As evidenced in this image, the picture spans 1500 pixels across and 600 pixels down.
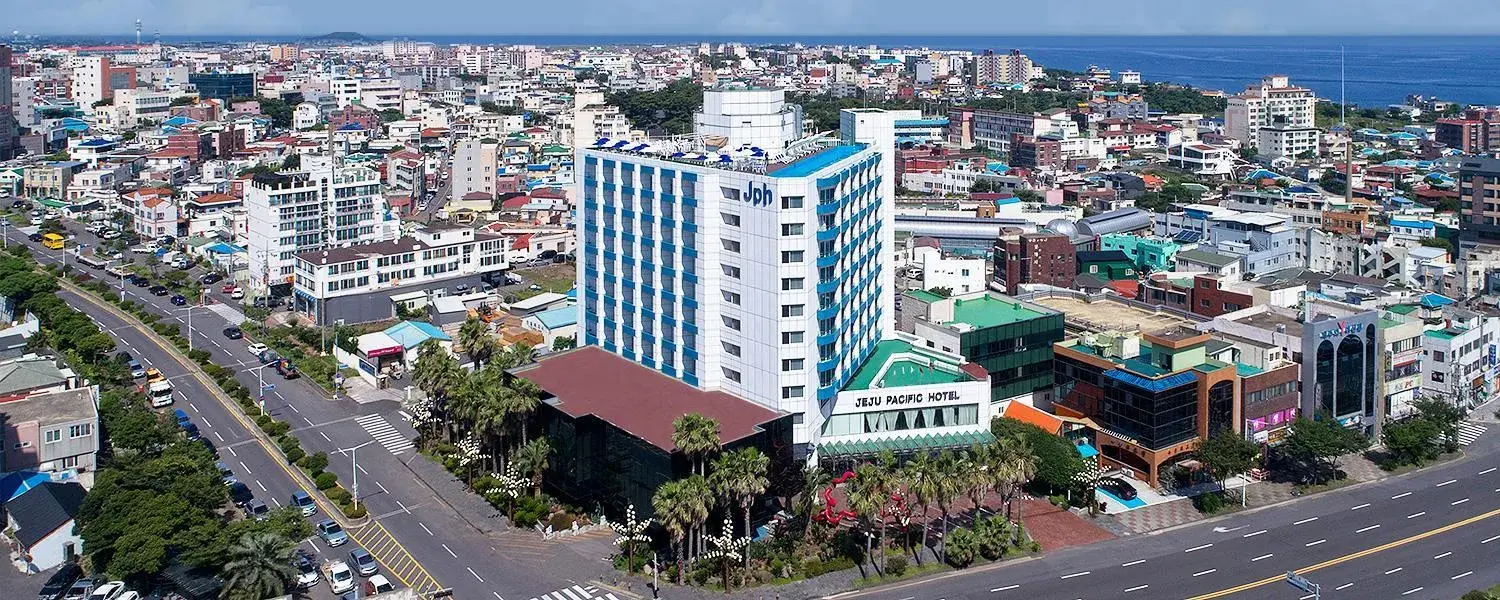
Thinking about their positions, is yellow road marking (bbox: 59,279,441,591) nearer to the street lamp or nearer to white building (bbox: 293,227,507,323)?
the street lamp

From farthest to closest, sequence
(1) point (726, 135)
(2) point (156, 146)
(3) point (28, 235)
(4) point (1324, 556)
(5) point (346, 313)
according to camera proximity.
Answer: (2) point (156, 146)
(3) point (28, 235)
(5) point (346, 313)
(1) point (726, 135)
(4) point (1324, 556)

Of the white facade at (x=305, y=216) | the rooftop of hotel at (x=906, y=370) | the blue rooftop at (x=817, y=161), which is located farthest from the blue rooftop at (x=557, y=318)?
the blue rooftop at (x=817, y=161)

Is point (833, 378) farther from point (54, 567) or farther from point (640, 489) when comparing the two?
point (54, 567)

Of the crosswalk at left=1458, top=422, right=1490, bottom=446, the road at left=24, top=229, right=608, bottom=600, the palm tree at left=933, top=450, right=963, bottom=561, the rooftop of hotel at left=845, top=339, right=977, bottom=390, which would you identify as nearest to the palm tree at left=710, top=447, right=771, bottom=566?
the road at left=24, top=229, right=608, bottom=600

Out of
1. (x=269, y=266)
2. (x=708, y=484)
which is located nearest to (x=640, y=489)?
(x=708, y=484)

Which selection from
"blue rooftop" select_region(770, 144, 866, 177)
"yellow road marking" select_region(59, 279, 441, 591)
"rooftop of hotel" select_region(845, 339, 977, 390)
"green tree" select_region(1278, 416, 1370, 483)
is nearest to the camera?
"yellow road marking" select_region(59, 279, 441, 591)

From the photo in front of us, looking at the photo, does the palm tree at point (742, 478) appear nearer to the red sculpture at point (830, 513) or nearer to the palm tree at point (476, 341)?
the red sculpture at point (830, 513)
